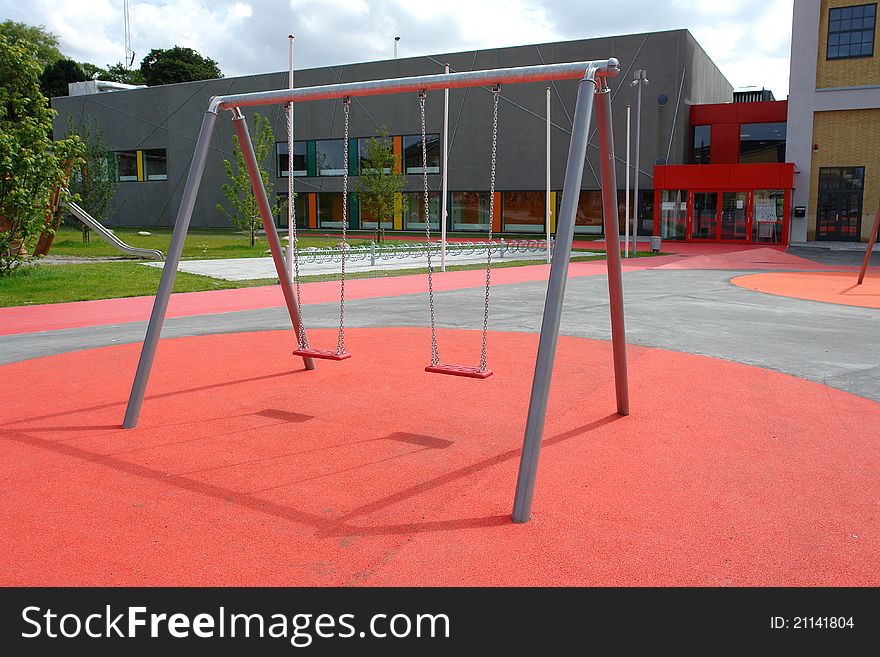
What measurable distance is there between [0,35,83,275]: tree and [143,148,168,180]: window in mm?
37990

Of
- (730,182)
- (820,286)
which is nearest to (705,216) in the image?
(730,182)

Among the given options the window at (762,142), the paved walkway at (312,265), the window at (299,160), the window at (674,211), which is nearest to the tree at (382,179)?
the window at (299,160)

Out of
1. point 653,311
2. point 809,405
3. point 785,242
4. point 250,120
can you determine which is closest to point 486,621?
point 809,405

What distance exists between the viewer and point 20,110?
A: 1733 centimetres

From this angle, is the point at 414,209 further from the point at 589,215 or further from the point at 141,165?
the point at 141,165

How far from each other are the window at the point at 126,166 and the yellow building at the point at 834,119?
4284 centimetres

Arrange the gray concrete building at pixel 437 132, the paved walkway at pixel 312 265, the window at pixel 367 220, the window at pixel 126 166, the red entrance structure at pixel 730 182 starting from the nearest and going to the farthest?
the paved walkway at pixel 312 265 → the red entrance structure at pixel 730 182 → the gray concrete building at pixel 437 132 → the window at pixel 367 220 → the window at pixel 126 166

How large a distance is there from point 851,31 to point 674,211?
10753 mm

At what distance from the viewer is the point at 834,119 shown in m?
35.3

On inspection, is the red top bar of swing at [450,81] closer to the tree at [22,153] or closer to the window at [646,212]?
the tree at [22,153]

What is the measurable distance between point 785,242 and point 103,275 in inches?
1128

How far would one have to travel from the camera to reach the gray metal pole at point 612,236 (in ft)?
18.0

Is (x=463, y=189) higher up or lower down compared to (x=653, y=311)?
higher up

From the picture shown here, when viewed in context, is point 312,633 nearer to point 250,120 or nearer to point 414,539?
point 414,539
